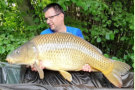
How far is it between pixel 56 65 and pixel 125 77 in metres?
0.70

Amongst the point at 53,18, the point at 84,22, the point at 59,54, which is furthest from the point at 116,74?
the point at 84,22

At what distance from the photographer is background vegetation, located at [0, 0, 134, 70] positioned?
1684 millimetres

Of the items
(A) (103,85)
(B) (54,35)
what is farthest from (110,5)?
(B) (54,35)

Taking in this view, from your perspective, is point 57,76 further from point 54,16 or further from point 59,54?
point 54,16

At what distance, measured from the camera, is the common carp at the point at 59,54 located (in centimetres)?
116

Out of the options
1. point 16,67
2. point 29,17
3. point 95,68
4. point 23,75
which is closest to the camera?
point 95,68

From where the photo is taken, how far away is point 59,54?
1168mm

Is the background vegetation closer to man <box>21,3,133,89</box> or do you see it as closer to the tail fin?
man <box>21,3,133,89</box>

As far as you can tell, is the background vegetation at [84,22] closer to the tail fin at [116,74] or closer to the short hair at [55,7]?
the short hair at [55,7]

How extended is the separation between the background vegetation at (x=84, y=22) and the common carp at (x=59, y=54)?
42cm

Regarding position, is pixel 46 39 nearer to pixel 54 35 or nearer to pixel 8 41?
pixel 54 35

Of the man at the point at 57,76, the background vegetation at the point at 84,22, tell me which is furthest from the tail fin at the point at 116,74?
the background vegetation at the point at 84,22

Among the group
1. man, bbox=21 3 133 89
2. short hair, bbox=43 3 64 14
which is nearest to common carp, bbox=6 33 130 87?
man, bbox=21 3 133 89

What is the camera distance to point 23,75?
1.42 meters
